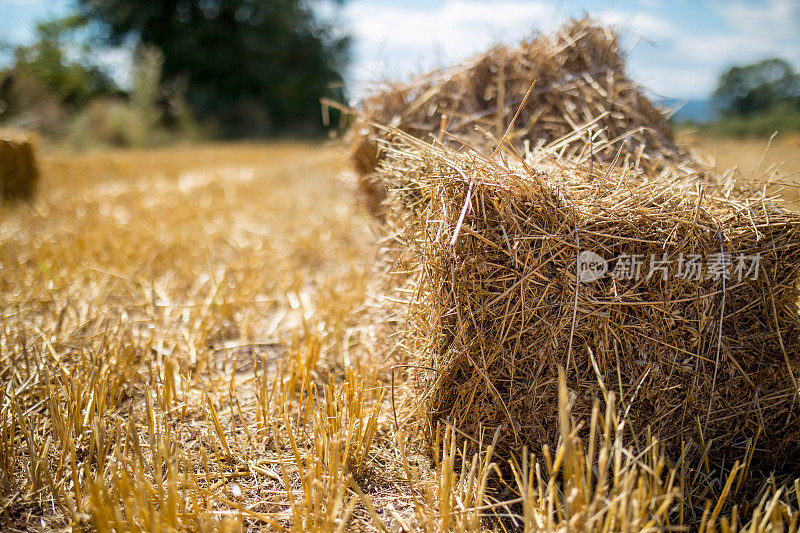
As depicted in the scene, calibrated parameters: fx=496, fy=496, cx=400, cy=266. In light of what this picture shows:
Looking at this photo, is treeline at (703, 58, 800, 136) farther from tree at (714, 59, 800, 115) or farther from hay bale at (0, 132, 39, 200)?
hay bale at (0, 132, 39, 200)

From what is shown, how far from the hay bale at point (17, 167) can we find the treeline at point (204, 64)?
14942 millimetres

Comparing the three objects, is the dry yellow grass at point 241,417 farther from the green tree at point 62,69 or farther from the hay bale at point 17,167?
the green tree at point 62,69

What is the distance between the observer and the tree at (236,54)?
74.9 feet

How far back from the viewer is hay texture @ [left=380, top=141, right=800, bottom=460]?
1.60 metres

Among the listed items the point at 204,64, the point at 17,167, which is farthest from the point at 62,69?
the point at 17,167

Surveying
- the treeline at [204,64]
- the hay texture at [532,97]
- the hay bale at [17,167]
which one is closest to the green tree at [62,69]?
the treeline at [204,64]

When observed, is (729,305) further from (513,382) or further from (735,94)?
(735,94)

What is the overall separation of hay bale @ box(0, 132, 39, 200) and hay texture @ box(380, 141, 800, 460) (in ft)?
19.8

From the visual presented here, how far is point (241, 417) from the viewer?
1.85 meters

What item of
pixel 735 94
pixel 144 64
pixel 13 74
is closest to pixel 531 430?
pixel 13 74

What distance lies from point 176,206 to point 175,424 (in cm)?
441

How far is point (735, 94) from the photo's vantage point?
20625 mm

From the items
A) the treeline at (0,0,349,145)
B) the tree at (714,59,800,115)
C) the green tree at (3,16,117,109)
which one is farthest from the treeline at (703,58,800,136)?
the green tree at (3,16,117,109)

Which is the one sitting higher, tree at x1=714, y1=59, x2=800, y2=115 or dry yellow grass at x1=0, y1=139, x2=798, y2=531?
tree at x1=714, y1=59, x2=800, y2=115
